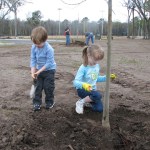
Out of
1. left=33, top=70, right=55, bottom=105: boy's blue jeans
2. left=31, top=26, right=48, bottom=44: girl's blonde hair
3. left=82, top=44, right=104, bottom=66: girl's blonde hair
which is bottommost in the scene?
left=33, top=70, right=55, bottom=105: boy's blue jeans

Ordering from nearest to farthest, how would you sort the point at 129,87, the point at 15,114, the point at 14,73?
the point at 15,114, the point at 129,87, the point at 14,73

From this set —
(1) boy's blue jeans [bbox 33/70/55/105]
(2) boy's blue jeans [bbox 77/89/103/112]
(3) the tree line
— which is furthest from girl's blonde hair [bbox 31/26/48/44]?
(3) the tree line

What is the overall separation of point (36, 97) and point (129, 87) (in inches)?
98.9

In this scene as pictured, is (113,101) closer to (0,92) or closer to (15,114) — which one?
(15,114)

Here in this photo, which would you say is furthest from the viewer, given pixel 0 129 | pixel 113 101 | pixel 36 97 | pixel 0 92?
pixel 0 92

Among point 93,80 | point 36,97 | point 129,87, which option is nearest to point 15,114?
point 36,97

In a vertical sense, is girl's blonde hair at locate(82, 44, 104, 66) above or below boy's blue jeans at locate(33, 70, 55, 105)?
above

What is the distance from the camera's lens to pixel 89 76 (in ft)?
15.0

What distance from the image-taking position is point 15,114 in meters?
4.43

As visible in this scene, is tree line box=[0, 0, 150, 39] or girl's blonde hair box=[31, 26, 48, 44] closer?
girl's blonde hair box=[31, 26, 48, 44]

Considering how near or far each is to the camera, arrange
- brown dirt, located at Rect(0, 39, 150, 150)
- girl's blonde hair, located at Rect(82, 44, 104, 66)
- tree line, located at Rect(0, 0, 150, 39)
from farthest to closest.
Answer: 1. tree line, located at Rect(0, 0, 150, 39)
2. girl's blonde hair, located at Rect(82, 44, 104, 66)
3. brown dirt, located at Rect(0, 39, 150, 150)

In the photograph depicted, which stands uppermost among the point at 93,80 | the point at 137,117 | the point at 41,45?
the point at 41,45

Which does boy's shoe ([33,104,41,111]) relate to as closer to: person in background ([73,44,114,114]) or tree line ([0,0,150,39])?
person in background ([73,44,114,114])

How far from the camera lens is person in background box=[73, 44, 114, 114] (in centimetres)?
434
